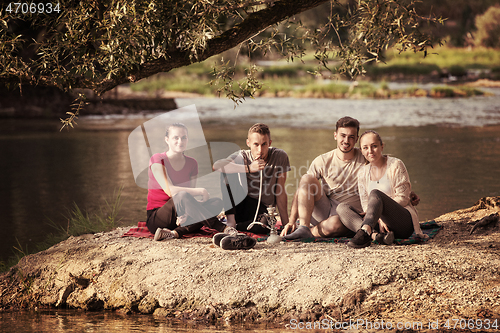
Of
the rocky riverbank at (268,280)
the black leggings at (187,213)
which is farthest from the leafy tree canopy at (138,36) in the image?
the rocky riverbank at (268,280)

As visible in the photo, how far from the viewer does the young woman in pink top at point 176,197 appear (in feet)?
17.1

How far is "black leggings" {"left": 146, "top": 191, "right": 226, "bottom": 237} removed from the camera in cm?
521

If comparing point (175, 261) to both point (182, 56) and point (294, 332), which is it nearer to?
point (294, 332)

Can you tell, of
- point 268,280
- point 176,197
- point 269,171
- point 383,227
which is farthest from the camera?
point 269,171

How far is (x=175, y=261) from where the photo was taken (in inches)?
187

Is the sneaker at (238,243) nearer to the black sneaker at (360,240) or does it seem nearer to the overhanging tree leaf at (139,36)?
the black sneaker at (360,240)

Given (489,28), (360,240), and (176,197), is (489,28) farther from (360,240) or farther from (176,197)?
(176,197)

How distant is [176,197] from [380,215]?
5.97ft

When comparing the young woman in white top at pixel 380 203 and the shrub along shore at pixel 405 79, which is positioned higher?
the shrub along shore at pixel 405 79

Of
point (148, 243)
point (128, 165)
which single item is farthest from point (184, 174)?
point (128, 165)

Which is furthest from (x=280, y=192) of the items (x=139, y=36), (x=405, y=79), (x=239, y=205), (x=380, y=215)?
(x=405, y=79)

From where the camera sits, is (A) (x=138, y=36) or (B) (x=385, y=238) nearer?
(A) (x=138, y=36)

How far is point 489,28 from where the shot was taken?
31.8 meters

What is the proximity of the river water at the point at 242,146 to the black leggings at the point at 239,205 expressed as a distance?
1.55m
